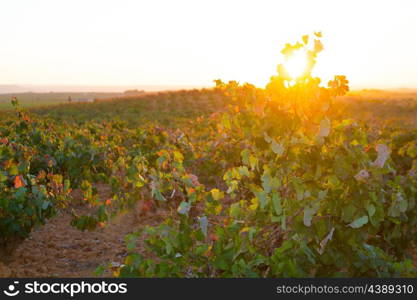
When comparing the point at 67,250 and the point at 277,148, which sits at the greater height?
the point at 277,148

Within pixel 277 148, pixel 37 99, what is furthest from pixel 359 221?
pixel 37 99

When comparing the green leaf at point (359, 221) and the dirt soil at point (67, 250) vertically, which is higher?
the green leaf at point (359, 221)

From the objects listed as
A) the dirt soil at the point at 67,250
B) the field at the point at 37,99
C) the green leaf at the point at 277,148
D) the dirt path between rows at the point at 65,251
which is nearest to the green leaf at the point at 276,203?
the green leaf at the point at 277,148

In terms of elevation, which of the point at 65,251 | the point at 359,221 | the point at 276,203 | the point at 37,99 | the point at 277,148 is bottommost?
the point at 37,99

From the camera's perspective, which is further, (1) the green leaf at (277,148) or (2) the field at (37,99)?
(2) the field at (37,99)

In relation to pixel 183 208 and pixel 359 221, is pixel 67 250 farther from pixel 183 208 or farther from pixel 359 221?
pixel 359 221

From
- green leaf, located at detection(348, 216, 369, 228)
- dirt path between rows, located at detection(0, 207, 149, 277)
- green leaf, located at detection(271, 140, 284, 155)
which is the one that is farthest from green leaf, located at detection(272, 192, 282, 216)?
dirt path between rows, located at detection(0, 207, 149, 277)

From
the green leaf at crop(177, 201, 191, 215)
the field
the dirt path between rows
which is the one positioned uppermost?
the green leaf at crop(177, 201, 191, 215)

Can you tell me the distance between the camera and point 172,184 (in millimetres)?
4000

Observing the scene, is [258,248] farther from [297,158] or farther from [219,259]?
→ [297,158]

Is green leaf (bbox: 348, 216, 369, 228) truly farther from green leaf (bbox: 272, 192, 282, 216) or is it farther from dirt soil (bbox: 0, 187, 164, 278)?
dirt soil (bbox: 0, 187, 164, 278)

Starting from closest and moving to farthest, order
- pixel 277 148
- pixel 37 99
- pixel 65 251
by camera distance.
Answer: pixel 277 148
pixel 65 251
pixel 37 99

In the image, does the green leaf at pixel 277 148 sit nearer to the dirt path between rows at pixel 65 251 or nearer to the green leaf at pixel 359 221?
the green leaf at pixel 359 221

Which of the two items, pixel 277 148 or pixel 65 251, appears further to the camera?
pixel 65 251
